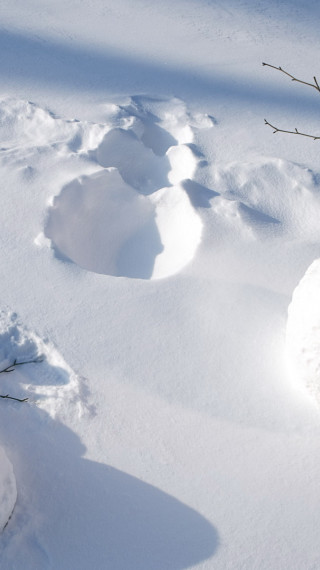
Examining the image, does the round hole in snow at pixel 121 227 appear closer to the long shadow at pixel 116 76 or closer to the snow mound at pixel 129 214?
the snow mound at pixel 129 214

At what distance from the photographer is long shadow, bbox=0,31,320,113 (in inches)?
127

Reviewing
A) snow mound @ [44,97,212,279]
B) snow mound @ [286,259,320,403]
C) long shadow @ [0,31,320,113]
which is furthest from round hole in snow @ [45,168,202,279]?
long shadow @ [0,31,320,113]

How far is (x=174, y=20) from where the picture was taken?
12.3 feet

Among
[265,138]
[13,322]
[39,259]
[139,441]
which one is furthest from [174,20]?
[139,441]

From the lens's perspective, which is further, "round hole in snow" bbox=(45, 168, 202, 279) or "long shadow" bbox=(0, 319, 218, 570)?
"round hole in snow" bbox=(45, 168, 202, 279)

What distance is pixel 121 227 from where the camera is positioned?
2504 mm

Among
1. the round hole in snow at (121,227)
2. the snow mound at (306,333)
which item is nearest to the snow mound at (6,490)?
the snow mound at (306,333)

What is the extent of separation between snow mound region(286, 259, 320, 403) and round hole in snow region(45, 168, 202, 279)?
0.55 m

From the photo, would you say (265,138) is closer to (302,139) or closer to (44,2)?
(302,139)

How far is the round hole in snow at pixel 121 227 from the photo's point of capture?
93.5 inches

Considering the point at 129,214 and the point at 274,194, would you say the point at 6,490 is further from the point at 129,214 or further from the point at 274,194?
the point at 274,194

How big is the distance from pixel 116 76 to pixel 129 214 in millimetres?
1115

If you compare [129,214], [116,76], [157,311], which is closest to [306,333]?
[157,311]

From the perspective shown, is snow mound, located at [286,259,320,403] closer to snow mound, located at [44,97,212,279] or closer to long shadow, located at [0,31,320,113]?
snow mound, located at [44,97,212,279]
